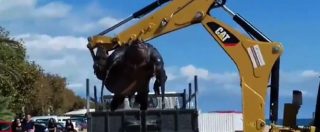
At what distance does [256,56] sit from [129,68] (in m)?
2.51

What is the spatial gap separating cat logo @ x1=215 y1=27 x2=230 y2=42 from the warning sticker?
19.2 inches

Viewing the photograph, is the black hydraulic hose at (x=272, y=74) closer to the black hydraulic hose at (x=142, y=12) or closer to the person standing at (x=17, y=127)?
the black hydraulic hose at (x=142, y=12)

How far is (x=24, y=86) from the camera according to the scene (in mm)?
71062

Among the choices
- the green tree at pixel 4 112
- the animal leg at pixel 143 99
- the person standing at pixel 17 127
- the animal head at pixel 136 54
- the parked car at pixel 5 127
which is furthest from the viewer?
the green tree at pixel 4 112

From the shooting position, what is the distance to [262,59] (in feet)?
50.0

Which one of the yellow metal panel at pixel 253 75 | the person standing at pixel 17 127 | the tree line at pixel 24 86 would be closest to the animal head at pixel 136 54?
the yellow metal panel at pixel 253 75

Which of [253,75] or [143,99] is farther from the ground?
[253,75]

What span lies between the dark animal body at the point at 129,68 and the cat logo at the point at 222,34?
1346mm

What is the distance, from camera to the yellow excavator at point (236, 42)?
15.1 metres

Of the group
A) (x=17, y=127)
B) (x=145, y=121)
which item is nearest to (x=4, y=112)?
(x=17, y=127)

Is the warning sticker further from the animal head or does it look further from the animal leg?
the animal leg

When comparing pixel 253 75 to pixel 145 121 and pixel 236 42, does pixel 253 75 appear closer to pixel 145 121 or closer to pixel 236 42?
pixel 236 42

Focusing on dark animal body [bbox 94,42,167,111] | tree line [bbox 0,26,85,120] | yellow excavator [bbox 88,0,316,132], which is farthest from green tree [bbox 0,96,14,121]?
yellow excavator [bbox 88,0,316,132]

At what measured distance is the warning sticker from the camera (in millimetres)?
15188
